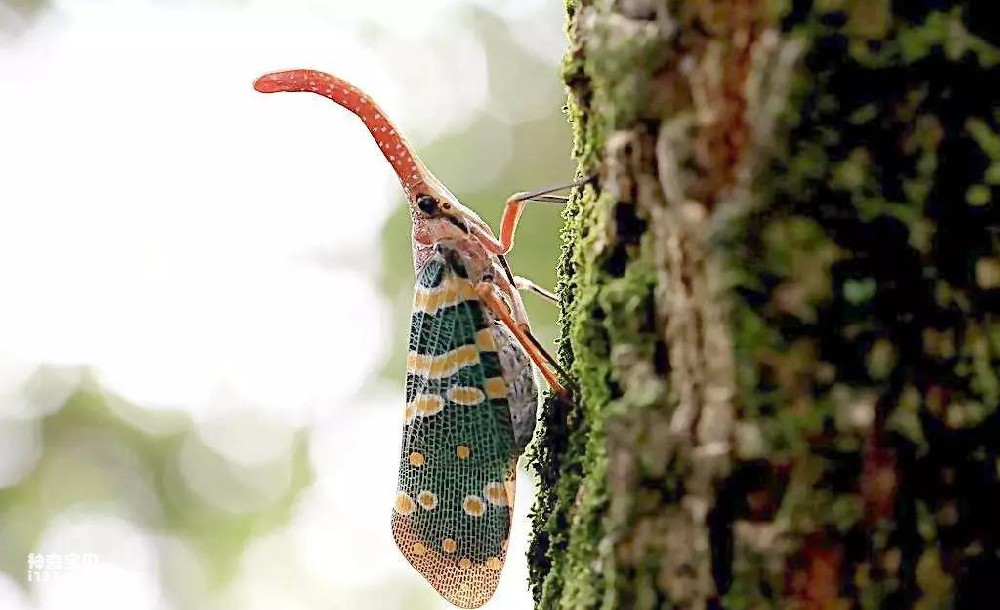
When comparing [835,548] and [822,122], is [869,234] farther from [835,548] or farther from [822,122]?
[835,548]

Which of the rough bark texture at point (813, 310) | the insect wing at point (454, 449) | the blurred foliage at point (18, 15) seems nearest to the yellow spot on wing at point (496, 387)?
the insect wing at point (454, 449)

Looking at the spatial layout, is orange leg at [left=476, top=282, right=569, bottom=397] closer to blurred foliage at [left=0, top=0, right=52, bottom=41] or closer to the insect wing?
the insect wing

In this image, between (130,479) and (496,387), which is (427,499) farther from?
(130,479)

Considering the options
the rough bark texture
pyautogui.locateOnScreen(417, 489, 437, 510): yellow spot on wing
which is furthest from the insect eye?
the rough bark texture

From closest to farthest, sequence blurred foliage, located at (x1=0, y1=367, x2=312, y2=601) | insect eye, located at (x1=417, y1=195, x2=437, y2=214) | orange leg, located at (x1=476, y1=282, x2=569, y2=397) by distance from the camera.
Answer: orange leg, located at (x1=476, y1=282, x2=569, y2=397)
insect eye, located at (x1=417, y1=195, x2=437, y2=214)
blurred foliage, located at (x1=0, y1=367, x2=312, y2=601)

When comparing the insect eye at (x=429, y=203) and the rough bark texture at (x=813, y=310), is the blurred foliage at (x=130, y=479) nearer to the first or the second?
the insect eye at (x=429, y=203)

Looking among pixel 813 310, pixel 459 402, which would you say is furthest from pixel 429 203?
pixel 813 310
